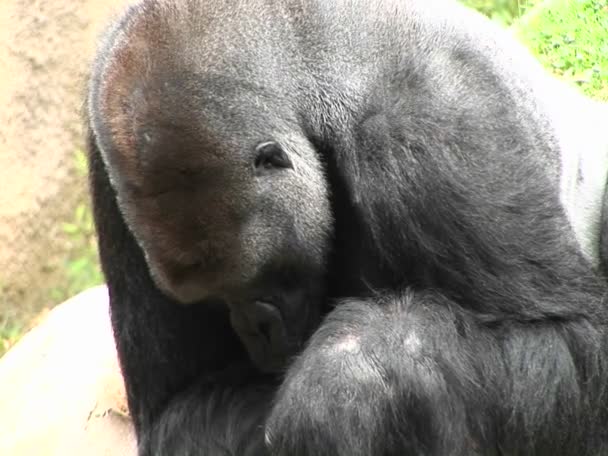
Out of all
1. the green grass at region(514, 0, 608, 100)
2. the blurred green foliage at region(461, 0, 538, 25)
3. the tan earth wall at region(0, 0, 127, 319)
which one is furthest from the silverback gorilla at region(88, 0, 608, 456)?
the tan earth wall at region(0, 0, 127, 319)

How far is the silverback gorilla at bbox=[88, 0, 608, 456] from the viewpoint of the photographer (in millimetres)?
3709

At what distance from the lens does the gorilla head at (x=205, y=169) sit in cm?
371

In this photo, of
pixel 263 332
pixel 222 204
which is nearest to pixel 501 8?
pixel 263 332

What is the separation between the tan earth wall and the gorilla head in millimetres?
4206

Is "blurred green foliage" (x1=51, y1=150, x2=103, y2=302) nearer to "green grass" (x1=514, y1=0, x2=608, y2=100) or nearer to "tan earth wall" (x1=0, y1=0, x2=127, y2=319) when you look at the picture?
"tan earth wall" (x1=0, y1=0, x2=127, y2=319)

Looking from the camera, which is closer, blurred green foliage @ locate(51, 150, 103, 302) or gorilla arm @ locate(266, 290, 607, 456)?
gorilla arm @ locate(266, 290, 607, 456)

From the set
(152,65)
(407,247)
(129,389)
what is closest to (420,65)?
(407,247)

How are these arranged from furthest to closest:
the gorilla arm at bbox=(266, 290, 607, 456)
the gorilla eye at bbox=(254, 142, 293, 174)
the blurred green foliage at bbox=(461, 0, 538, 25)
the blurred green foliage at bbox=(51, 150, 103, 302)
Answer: the blurred green foliage at bbox=(51, 150, 103, 302) → the blurred green foliage at bbox=(461, 0, 538, 25) → the gorilla eye at bbox=(254, 142, 293, 174) → the gorilla arm at bbox=(266, 290, 607, 456)

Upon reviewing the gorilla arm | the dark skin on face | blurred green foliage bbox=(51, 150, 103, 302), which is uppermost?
the dark skin on face

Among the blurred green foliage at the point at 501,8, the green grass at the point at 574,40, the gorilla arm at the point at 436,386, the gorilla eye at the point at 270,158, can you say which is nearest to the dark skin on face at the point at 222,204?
the gorilla eye at the point at 270,158

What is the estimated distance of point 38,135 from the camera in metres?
8.12

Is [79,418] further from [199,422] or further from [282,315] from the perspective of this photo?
[282,315]

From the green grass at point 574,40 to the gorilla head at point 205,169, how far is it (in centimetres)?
270

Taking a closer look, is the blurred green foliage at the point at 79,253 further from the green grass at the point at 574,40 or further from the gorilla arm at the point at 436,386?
the gorilla arm at the point at 436,386
